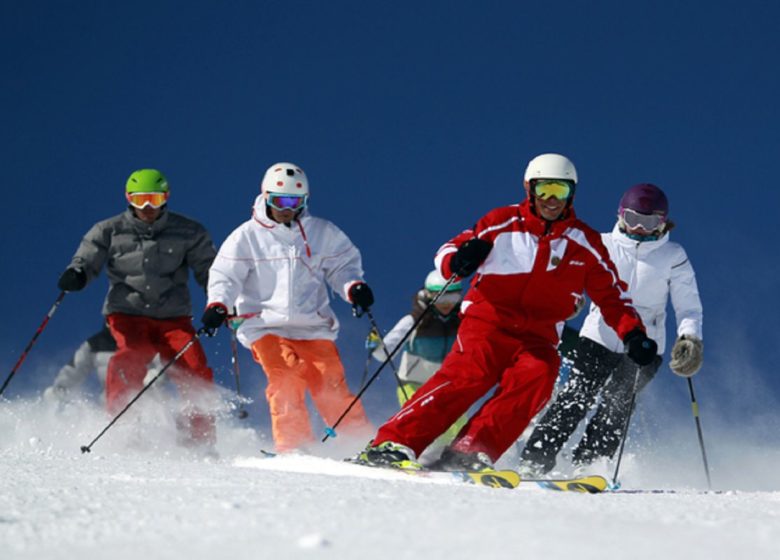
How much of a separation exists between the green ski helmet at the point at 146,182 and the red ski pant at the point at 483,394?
A: 3.55m

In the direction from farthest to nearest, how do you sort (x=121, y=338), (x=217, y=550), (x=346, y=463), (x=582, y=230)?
(x=121, y=338) < (x=582, y=230) < (x=346, y=463) < (x=217, y=550)

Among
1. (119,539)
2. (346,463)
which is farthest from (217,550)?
(346,463)

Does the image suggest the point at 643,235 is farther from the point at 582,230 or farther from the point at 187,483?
the point at 187,483

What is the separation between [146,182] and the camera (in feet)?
28.0

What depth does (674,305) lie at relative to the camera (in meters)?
7.37

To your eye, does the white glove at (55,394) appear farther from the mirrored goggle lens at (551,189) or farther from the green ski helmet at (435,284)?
the mirrored goggle lens at (551,189)

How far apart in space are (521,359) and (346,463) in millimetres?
1122

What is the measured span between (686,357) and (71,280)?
4599 mm

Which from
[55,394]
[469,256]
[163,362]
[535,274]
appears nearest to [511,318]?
[535,274]

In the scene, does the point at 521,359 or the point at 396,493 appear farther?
the point at 521,359

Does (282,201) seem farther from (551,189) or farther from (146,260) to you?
(551,189)

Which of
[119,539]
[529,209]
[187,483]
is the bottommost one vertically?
[187,483]

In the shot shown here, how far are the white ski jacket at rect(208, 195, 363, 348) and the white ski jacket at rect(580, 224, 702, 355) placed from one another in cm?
191

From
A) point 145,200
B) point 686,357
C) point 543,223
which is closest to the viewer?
point 543,223
